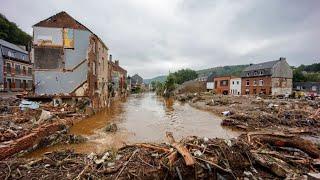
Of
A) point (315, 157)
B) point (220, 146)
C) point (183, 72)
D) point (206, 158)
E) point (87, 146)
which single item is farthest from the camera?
point (183, 72)

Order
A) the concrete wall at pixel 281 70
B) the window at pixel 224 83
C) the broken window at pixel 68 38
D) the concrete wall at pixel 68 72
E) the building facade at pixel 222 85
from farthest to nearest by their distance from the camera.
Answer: the window at pixel 224 83 → the building facade at pixel 222 85 → the concrete wall at pixel 281 70 → the broken window at pixel 68 38 → the concrete wall at pixel 68 72

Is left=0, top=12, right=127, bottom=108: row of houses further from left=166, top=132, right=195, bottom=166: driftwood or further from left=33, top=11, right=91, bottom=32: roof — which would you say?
left=166, top=132, right=195, bottom=166: driftwood

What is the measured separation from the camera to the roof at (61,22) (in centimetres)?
2331

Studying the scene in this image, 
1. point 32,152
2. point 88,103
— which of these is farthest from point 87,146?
point 88,103

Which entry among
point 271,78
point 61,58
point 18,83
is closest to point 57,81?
point 61,58

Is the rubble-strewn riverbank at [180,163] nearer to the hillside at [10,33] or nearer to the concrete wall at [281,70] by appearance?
the concrete wall at [281,70]

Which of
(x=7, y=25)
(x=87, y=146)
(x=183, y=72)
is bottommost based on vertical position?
(x=87, y=146)

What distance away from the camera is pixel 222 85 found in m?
61.8

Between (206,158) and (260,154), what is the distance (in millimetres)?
2460

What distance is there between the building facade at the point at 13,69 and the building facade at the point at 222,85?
45105 mm

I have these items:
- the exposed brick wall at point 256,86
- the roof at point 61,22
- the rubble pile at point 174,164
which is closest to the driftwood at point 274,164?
the rubble pile at point 174,164

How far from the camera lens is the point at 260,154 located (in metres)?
8.09

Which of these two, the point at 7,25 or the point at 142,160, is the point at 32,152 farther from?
the point at 7,25

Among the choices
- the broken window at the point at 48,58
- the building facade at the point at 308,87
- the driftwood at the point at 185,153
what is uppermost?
the broken window at the point at 48,58
